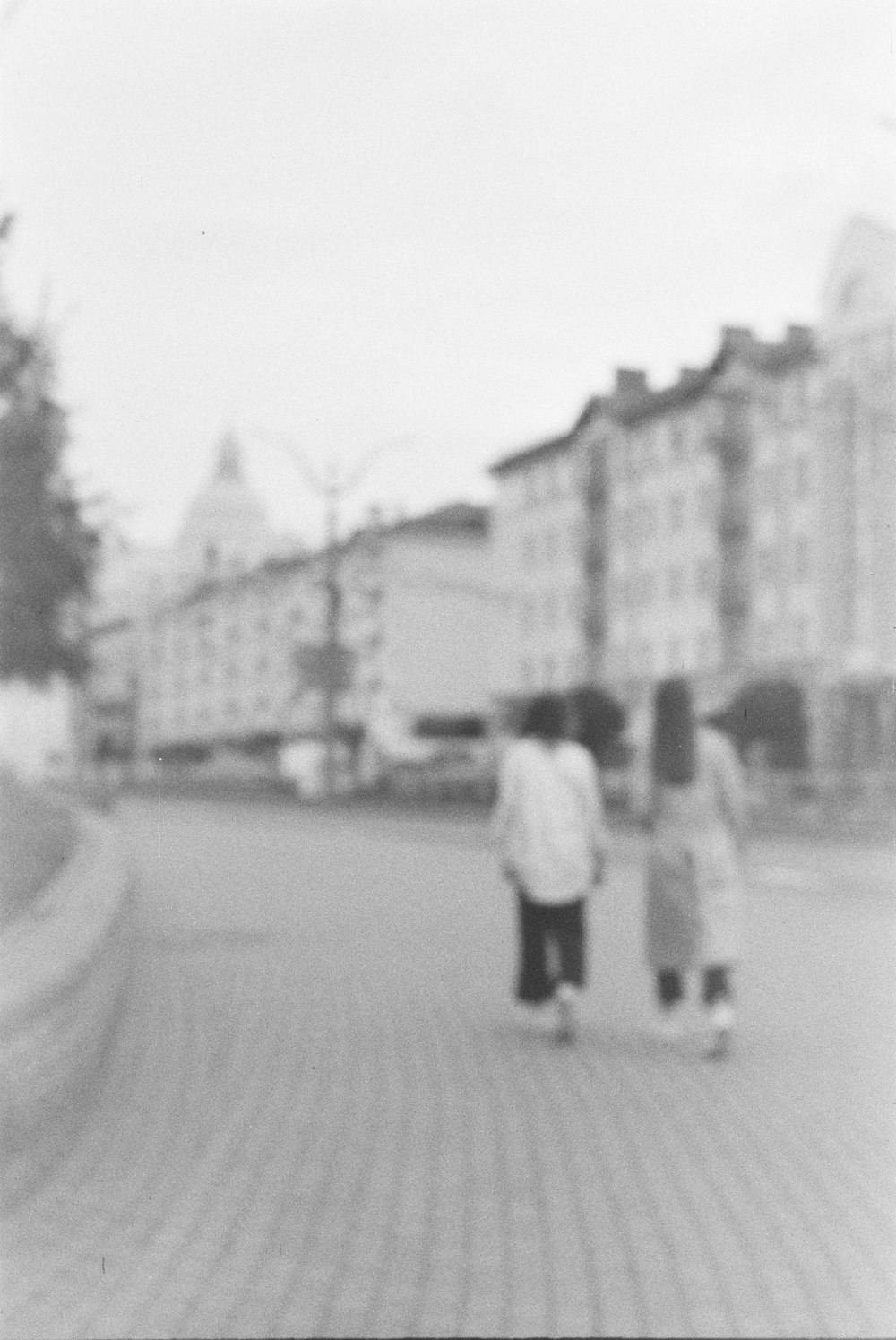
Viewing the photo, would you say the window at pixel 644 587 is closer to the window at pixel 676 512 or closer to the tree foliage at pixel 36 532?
the window at pixel 676 512

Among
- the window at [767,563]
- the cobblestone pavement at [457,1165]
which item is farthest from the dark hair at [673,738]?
the window at [767,563]

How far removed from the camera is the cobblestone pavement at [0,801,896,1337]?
559 cm

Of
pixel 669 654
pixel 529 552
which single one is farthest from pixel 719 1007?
pixel 529 552

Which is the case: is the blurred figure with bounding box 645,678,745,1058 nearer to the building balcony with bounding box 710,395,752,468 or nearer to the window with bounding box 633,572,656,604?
the building balcony with bounding box 710,395,752,468

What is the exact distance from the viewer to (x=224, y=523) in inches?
301

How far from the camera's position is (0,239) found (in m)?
8.39

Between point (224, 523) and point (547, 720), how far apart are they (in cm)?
366

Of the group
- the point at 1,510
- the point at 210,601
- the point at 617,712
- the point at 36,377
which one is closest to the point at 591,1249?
the point at 210,601

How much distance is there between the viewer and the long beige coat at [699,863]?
10.6 metres

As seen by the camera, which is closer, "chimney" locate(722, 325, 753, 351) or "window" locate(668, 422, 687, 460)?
"chimney" locate(722, 325, 753, 351)

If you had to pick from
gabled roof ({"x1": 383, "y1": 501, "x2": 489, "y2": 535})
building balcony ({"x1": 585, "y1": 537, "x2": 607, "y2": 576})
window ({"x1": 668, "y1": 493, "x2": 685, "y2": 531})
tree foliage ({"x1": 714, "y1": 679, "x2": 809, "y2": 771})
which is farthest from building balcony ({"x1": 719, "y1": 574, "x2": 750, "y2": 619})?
gabled roof ({"x1": 383, "y1": 501, "x2": 489, "y2": 535})

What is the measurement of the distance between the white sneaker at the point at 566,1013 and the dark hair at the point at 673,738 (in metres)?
1.01

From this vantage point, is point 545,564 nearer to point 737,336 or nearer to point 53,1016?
point 737,336

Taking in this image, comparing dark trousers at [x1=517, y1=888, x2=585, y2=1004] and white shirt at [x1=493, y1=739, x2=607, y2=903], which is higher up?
white shirt at [x1=493, y1=739, x2=607, y2=903]
